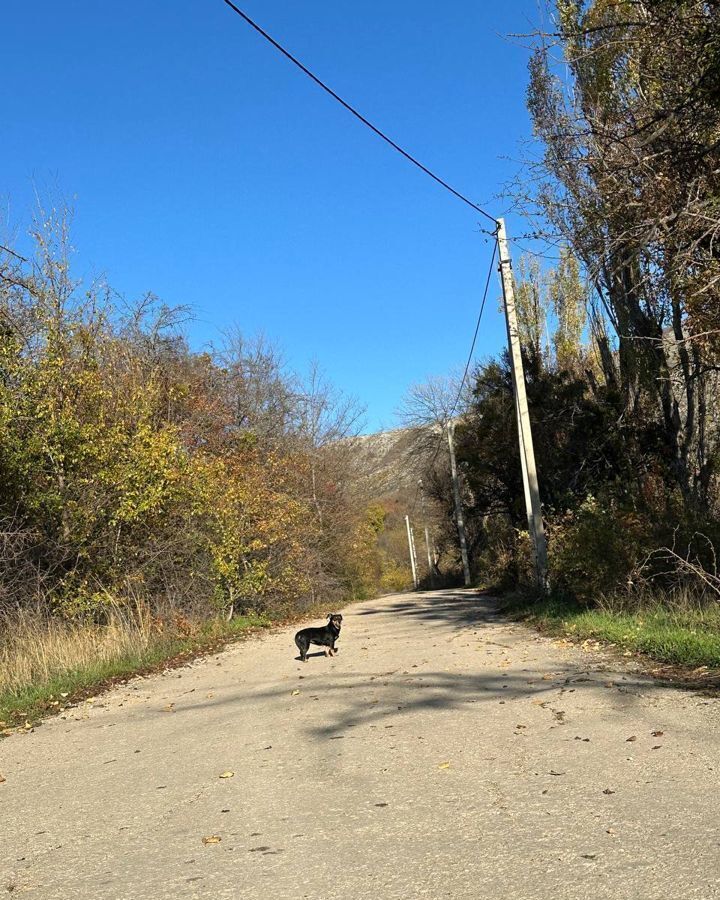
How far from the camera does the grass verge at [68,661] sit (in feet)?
31.3

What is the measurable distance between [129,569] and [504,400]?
46.9ft

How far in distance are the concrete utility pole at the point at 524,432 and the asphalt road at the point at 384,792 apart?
21.7ft

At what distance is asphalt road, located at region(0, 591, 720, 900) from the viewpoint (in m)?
3.73

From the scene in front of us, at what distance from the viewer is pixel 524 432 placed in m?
16.1

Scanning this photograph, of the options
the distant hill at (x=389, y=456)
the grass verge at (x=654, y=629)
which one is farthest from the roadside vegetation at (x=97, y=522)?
the distant hill at (x=389, y=456)

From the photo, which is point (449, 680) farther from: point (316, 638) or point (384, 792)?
point (384, 792)

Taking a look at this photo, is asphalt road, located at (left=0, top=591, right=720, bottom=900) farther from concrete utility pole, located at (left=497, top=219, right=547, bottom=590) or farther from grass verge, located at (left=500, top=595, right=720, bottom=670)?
concrete utility pole, located at (left=497, top=219, right=547, bottom=590)

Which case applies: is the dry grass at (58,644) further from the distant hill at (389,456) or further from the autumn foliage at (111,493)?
the distant hill at (389,456)

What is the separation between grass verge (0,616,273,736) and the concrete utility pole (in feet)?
22.3

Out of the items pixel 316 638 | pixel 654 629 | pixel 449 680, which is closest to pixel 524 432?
pixel 316 638

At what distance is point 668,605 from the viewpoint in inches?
428

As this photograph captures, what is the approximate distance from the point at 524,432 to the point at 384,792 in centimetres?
1181

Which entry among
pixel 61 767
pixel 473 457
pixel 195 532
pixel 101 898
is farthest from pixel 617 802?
pixel 473 457

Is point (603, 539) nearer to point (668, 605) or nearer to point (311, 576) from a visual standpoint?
point (668, 605)
